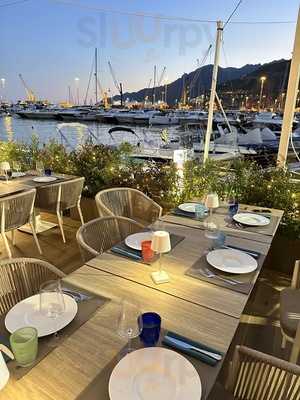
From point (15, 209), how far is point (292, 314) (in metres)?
2.38

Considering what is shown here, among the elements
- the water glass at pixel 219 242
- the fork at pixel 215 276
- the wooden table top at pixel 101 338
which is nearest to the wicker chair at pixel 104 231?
the wooden table top at pixel 101 338

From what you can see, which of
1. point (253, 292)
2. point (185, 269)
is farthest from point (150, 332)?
point (253, 292)

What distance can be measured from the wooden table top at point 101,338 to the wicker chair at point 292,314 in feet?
1.79

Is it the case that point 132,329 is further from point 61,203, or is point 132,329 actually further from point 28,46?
point 28,46

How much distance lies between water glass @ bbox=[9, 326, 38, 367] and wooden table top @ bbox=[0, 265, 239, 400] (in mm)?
37

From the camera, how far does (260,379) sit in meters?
1.00

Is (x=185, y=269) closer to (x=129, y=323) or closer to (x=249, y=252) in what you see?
(x=249, y=252)

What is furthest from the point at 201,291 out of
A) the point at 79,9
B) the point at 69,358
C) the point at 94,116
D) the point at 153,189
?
the point at 94,116

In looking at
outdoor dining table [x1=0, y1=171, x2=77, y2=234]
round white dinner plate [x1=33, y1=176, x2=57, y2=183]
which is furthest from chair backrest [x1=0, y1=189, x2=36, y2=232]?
round white dinner plate [x1=33, y1=176, x2=57, y2=183]

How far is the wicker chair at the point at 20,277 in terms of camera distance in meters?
1.39

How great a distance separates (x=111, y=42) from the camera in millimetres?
3482

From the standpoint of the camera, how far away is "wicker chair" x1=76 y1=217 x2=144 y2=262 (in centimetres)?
189

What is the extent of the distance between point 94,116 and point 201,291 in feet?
84.6

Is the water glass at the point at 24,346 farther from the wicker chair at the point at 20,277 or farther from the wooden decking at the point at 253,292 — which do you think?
the wooden decking at the point at 253,292
